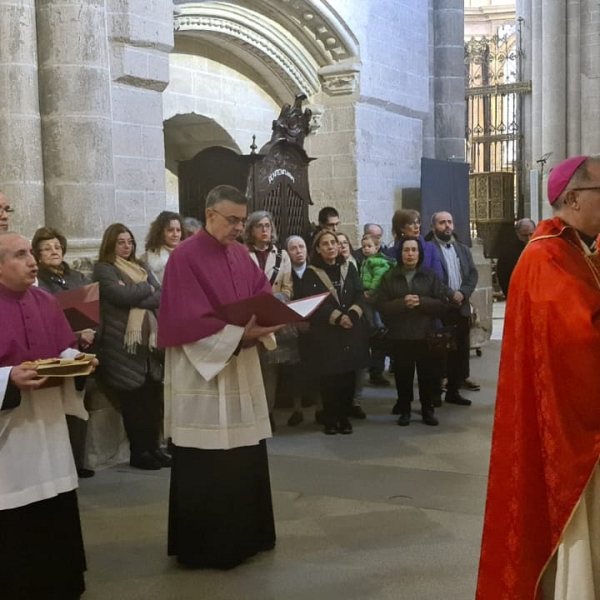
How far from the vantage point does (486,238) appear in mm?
21125

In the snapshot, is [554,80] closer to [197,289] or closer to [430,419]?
[430,419]

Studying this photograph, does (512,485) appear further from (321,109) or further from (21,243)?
(321,109)

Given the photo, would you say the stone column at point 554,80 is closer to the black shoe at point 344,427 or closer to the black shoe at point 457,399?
the black shoe at point 457,399

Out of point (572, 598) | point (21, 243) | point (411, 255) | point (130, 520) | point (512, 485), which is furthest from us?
point (411, 255)

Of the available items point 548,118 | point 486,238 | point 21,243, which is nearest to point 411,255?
point 21,243

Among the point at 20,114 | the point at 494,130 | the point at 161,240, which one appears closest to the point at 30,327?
the point at 161,240

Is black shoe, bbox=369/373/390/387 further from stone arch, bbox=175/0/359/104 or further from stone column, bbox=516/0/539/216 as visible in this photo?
stone column, bbox=516/0/539/216

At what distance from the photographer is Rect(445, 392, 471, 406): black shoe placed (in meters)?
7.76

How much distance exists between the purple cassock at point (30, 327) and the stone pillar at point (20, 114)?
8.97 ft

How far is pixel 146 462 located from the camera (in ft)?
19.5

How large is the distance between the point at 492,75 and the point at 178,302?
20.8 metres

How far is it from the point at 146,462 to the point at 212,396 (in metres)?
2.05

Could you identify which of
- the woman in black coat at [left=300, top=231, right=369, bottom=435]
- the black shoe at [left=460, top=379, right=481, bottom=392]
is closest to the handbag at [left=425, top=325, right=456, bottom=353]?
the woman in black coat at [left=300, top=231, right=369, bottom=435]

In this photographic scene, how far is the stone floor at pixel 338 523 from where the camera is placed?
397 cm
